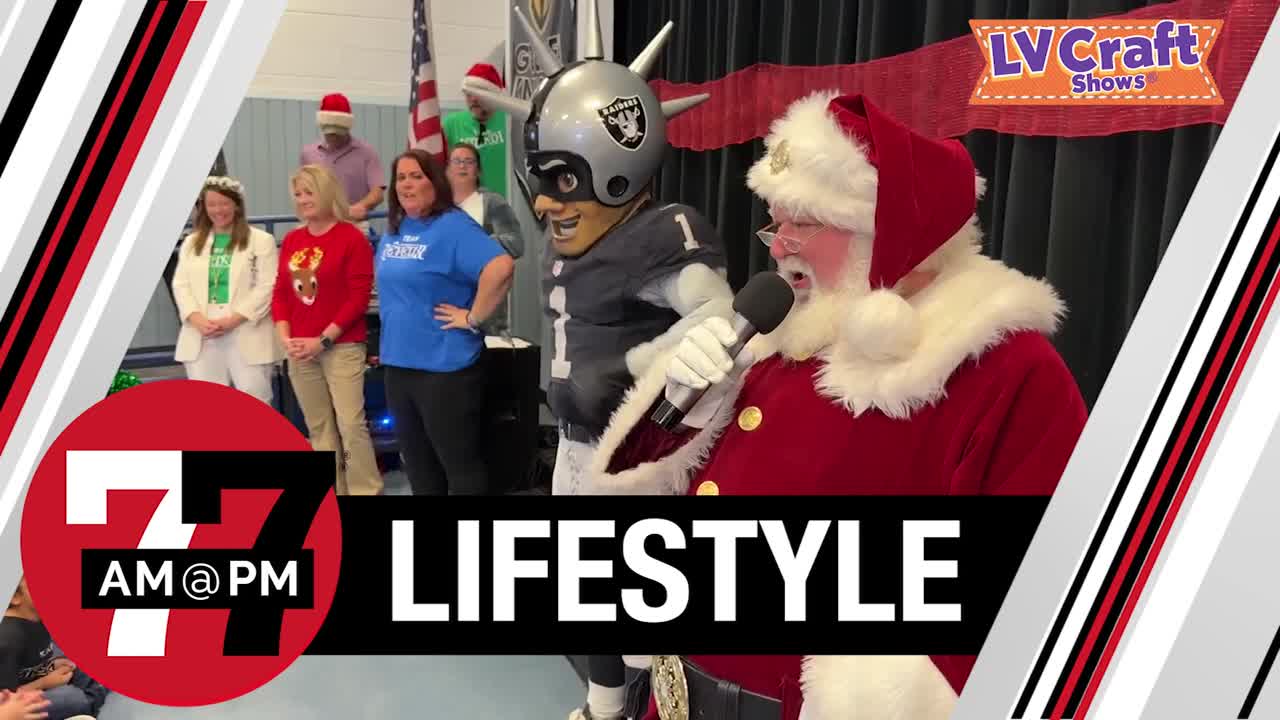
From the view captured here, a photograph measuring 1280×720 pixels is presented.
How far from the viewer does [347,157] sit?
4.16 meters

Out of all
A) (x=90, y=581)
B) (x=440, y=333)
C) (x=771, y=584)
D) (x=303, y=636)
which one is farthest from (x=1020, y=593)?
(x=440, y=333)

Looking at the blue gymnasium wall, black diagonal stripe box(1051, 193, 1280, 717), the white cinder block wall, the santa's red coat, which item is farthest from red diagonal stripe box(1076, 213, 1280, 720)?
the white cinder block wall

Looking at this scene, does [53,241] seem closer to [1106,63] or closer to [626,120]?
[626,120]

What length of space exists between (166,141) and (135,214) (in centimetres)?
7

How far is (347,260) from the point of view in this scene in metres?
2.96

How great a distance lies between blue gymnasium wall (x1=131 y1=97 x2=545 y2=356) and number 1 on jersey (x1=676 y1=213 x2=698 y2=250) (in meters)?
3.02

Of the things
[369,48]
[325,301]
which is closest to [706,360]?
[325,301]

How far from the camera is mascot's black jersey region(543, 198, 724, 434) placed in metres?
1.75

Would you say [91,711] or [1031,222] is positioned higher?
[1031,222]

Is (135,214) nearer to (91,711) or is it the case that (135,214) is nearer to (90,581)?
(90,581)

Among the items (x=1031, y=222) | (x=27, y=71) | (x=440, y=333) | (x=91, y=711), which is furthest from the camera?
(x=440, y=333)

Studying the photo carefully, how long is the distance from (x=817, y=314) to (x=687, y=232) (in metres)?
0.70

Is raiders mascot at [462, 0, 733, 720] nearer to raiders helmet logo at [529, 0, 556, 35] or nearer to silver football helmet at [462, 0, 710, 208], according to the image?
silver football helmet at [462, 0, 710, 208]

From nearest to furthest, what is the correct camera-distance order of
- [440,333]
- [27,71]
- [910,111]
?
[27,71] → [910,111] → [440,333]
